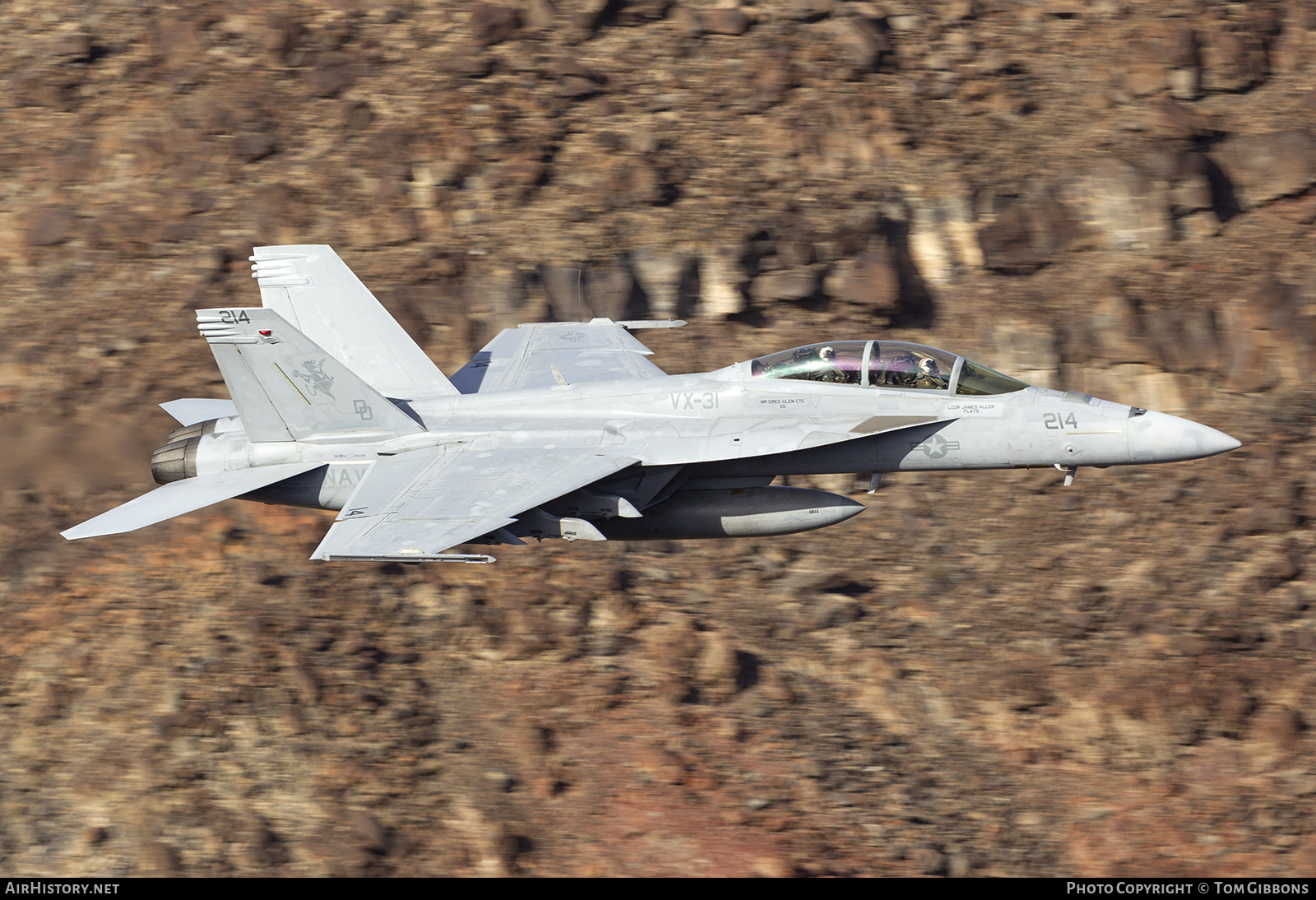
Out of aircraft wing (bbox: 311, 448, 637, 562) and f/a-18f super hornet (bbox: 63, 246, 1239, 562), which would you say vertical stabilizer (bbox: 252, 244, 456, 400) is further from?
aircraft wing (bbox: 311, 448, 637, 562)

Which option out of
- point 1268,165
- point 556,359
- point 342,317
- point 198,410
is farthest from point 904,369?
point 1268,165

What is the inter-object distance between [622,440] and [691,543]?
25.1ft

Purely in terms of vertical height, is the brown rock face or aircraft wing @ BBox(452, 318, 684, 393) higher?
aircraft wing @ BBox(452, 318, 684, 393)

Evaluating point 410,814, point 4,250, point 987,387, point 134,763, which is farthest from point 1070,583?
point 4,250

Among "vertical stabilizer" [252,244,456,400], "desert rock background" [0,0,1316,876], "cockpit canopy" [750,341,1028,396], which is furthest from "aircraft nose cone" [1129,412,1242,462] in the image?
"vertical stabilizer" [252,244,456,400]

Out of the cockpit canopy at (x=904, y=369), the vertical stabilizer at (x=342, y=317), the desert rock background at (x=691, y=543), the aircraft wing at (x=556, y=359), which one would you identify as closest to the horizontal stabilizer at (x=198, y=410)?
the vertical stabilizer at (x=342, y=317)

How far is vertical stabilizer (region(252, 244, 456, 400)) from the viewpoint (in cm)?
2069

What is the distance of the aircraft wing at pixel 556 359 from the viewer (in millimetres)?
20547

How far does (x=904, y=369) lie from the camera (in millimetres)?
17453

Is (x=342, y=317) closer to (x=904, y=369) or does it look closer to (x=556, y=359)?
(x=556, y=359)

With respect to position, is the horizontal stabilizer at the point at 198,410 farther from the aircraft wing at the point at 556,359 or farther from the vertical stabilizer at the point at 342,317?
the aircraft wing at the point at 556,359

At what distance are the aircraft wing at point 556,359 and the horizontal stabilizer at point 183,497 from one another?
3.54 meters

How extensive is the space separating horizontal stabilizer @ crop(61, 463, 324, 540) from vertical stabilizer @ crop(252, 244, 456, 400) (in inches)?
105

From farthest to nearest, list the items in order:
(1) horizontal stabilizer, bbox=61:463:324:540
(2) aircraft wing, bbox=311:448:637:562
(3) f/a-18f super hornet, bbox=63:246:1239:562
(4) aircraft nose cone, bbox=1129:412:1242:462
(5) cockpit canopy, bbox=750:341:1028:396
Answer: (1) horizontal stabilizer, bbox=61:463:324:540 → (5) cockpit canopy, bbox=750:341:1028:396 → (3) f/a-18f super hornet, bbox=63:246:1239:562 → (4) aircraft nose cone, bbox=1129:412:1242:462 → (2) aircraft wing, bbox=311:448:637:562
